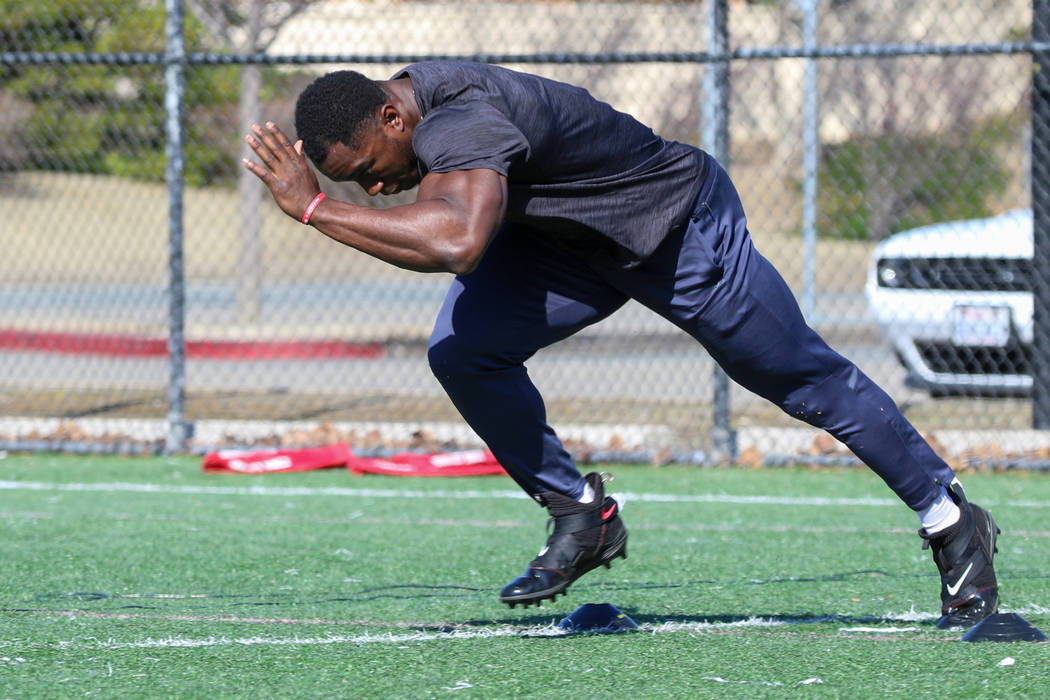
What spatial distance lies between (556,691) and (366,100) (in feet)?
4.95

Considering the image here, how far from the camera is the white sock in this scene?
12.5 feet

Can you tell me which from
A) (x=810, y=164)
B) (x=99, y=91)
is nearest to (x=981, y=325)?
(x=810, y=164)

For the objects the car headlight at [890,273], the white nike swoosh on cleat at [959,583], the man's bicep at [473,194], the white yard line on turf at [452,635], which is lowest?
the white yard line on turf at [452,635]

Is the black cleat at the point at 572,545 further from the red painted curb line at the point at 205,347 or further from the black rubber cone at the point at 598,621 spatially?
the red painted curb line at the point at 205,347

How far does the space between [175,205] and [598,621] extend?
4.68m

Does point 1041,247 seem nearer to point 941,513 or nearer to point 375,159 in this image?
point 941,513

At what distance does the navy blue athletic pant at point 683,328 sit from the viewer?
3.69 meters

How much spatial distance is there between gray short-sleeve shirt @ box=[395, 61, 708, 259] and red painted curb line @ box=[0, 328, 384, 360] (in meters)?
9.66

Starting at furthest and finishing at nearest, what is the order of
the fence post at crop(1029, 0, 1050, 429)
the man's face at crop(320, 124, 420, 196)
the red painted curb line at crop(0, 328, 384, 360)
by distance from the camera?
the red painted curb line at crop(0, 328, 384, 360) < the fence post at crop(1029, 0, 1050, 429) < the man's face at crop(320, 124, 420, 196)

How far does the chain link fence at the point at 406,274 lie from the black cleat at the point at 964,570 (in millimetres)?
1356

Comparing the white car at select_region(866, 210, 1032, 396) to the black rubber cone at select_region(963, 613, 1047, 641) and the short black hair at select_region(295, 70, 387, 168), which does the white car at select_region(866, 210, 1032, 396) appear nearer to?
the black rubber cone at select_region(963, 613, 1047, 641)

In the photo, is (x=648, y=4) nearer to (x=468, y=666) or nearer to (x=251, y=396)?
(x=251, y=396)

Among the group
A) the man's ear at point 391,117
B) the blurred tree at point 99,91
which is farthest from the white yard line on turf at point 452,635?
the blurred tree at point 99,91

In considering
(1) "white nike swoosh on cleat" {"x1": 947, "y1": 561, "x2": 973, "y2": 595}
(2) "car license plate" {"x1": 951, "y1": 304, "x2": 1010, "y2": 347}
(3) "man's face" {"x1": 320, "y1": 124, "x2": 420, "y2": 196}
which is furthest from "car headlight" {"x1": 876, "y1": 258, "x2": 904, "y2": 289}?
(3) "man's face" {"x1": 320, "y1": 124, "x2": 420, "y2": 196}
